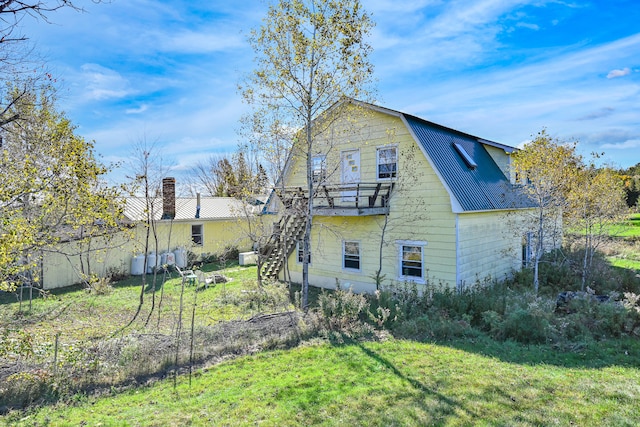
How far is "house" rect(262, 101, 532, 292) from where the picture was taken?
1157 cm

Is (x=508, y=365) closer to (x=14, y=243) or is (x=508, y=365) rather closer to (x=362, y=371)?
(x=362, y=371)

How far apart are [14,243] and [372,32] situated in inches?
381

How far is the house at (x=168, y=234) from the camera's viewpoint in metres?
16.2

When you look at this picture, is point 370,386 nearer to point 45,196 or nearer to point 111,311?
point 45,196

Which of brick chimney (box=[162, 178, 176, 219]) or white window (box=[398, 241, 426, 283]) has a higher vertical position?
brick chimney (box=[162, 178, 176, 219])

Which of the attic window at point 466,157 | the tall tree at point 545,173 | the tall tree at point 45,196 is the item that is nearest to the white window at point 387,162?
the attic window at point 466,157

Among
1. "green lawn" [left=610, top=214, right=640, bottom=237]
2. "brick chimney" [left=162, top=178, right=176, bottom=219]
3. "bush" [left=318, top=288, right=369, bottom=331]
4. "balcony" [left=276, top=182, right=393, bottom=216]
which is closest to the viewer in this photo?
"bush" [left=318, top=288, right=369, bottom=331]

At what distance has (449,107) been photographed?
1567 centimetres

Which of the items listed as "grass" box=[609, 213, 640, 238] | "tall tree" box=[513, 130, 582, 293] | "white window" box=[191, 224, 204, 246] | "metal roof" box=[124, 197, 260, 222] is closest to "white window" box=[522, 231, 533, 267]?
"tall tree" box=[513, 130, 582, 293]

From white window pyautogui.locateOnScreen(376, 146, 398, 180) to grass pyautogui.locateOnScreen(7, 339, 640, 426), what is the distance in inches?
283

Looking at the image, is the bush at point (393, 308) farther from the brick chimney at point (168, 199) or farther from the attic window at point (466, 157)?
the brick chimney at point (168, 199)

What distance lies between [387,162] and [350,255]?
152 inches

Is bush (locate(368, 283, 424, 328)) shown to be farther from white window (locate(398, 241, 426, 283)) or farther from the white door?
the white door

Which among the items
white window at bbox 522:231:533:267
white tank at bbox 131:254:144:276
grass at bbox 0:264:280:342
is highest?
white window at bbox 522:231:533:267
